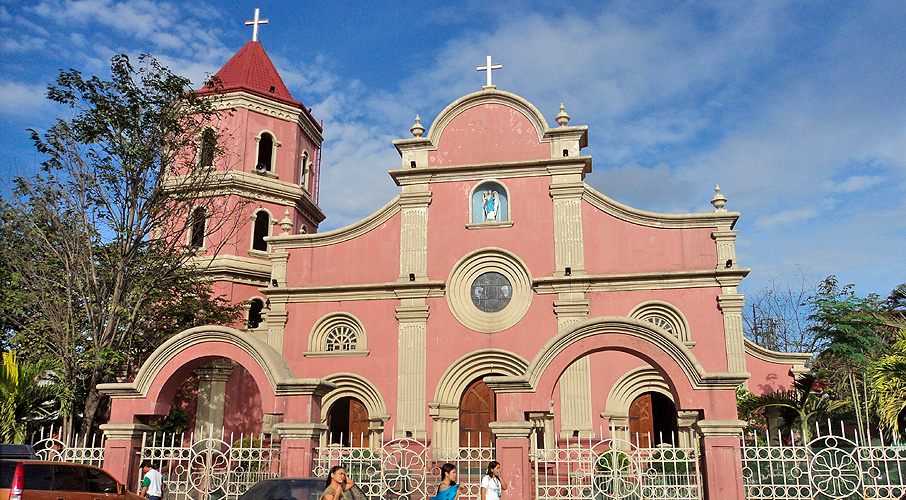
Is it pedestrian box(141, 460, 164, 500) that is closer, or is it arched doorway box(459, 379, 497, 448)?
pedestrian box(141, 460, 164, 500)

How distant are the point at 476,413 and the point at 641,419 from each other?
13.6 ft

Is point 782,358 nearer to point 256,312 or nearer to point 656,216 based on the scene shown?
point 656,216

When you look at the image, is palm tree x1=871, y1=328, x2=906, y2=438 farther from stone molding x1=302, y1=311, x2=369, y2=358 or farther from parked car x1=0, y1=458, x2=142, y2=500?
stone molding x1=302, y1=311, x2=369, y2=358

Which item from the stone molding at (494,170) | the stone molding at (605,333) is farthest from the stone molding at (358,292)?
the stone molding at (605,333)

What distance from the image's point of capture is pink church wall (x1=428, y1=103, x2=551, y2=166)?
19672mm

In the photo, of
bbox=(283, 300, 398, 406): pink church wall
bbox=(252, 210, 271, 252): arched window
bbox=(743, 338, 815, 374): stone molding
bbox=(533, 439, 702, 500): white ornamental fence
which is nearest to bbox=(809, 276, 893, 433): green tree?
bbox=(743, 338, 815, 374): stone molding

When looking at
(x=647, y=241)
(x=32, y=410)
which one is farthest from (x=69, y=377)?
(x=647, y=241)

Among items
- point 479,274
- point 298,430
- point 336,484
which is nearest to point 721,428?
point 336,484

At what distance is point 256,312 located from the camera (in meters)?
21.0

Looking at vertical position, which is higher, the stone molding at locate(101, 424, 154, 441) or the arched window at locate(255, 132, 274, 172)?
the arched window at locate(255, 132, 274, 172)

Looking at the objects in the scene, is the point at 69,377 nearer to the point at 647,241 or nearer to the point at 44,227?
the point at 44,227

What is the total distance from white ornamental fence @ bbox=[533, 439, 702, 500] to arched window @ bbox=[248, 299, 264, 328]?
9.54m

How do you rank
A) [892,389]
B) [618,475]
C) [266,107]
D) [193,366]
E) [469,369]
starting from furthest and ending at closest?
[266,107] < [469,369] < [193,366] < [618,475] < [892,389]

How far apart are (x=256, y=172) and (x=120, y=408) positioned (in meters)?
10.9
